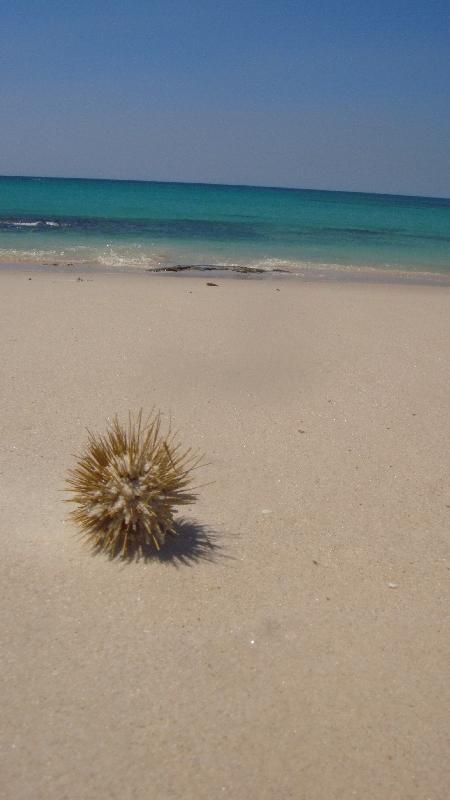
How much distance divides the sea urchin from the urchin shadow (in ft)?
0.09

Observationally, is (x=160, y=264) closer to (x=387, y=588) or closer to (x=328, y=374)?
(x=328, y=374)

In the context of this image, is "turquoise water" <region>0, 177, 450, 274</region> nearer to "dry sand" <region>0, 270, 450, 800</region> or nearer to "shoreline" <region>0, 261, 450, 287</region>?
"shoreline" <region>0, 261, 450, 287</region>

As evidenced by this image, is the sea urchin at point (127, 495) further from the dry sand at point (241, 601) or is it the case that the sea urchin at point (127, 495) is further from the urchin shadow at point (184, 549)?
the dry sand at point (241, 601)

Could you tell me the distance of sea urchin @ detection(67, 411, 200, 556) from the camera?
2.72 metres

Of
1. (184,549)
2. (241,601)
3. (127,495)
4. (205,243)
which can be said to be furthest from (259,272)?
(241,601)

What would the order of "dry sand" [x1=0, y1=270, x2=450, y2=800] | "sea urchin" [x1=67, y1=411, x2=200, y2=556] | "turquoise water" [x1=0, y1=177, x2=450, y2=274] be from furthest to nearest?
"turquoise water" [x1=0, y1=177, x2=450, y2=274], "sea urchin" [x1=67, y1=411, x2=200, y2=556], "dry sand" [x1=0, y1=270, x2=450, y2=800]

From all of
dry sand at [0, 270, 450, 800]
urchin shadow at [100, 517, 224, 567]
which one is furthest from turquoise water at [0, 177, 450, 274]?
urchin shadow at [100, 517, 224, 567]

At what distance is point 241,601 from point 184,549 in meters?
0.40

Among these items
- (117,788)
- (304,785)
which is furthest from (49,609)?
(304,785)

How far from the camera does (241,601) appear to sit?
2.66 metres

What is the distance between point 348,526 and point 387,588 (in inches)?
18.3

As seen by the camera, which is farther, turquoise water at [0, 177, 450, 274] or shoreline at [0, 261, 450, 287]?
turquoise water at [0, 177, 450, 274]

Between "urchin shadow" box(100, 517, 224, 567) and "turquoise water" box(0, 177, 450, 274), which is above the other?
"turquoise water" box(0, 177, 450, 274)

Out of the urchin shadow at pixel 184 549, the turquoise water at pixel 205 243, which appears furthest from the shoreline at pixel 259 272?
the urchin shadow at pixel 184 549
